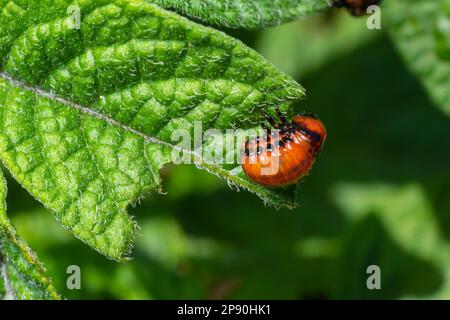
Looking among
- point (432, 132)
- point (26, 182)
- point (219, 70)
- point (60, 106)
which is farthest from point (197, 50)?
point (432, 132)

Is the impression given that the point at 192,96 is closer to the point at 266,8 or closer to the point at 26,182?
the point at 266,8

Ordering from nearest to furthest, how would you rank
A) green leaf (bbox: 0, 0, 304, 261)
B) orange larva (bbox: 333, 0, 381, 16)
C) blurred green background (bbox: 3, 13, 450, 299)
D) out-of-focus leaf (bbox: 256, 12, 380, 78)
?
green leaf (bbox: 0, 0, 304, 261) → orange larva (bbox: 333, 0, 381, 16) → blurred green background (bbox: 3, 13, 450, 299) → out-of-focus leaf (bbox: 256, 12, 380, 78)

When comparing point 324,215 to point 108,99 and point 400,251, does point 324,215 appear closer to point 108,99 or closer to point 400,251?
point 400,251

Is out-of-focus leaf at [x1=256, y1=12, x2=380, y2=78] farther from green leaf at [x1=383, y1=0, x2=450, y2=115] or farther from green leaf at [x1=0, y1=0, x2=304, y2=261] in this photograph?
green leaf at [x1=0, y1=0, x2=304, y2=261]

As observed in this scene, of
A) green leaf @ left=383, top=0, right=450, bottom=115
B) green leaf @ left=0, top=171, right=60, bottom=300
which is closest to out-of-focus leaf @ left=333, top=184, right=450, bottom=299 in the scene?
green leaf @ left=383, top=0, right=450, bottom=115

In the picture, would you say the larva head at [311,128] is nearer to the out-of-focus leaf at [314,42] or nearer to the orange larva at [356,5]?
the orange larva at [356,5]
